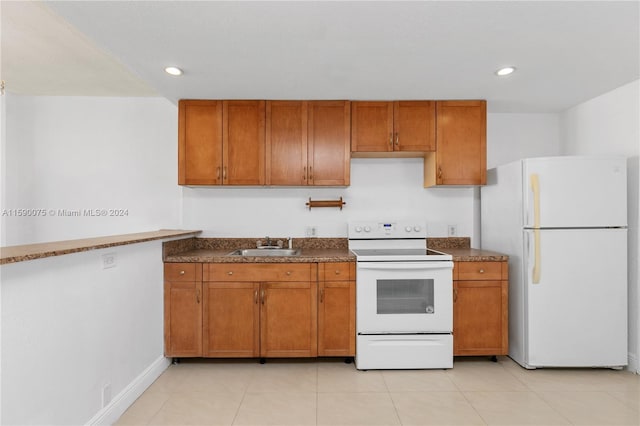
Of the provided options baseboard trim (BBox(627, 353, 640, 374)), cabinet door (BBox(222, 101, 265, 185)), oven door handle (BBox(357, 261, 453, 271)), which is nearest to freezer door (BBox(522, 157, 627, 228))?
oven door handle (BBox(357, 261, 453, 271))

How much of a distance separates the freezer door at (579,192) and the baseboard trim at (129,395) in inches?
122

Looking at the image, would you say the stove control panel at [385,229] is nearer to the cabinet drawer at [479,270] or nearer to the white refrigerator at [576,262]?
the cabinet drawer at [479,270]

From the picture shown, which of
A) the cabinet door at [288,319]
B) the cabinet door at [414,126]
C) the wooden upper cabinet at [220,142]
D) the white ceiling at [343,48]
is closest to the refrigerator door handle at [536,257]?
the cabinet door at [414,126]

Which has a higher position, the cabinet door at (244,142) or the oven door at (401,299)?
the cabinet door at (244,142)

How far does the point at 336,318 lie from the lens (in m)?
2.81

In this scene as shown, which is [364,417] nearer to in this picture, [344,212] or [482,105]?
[344,212]

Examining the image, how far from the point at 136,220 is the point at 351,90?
238cm

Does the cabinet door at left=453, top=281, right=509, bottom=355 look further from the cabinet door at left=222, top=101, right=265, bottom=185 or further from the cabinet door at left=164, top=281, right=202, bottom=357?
the cabinet door at left=164, top=281, right=202, bottom=357

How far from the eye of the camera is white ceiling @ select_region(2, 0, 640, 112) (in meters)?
1.74

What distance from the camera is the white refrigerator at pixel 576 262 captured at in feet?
8.62

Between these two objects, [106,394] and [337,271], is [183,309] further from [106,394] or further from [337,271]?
[337,271]

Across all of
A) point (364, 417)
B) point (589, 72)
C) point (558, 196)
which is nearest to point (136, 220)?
point (364, 417)

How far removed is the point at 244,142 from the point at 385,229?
1.54 metres

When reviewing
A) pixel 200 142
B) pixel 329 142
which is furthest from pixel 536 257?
pixel 200 142
